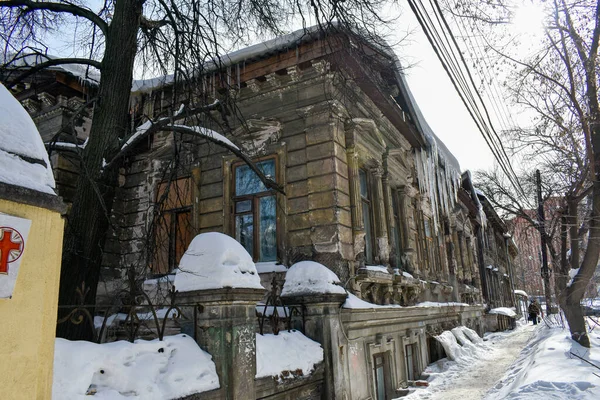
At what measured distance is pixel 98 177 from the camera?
201 inches

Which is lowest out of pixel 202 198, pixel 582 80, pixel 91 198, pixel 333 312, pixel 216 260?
pixel 333 312

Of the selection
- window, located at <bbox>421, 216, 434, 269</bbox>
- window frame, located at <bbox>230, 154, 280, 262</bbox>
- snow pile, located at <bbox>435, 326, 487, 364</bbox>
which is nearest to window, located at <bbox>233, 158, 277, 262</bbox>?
window frame, located at <bbox>230, 154, 280, 262</bbox>

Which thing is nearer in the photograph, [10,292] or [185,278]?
[10,292]

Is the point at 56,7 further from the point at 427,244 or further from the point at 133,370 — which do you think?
the point at 427,244

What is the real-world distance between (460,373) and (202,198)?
7.97 metres

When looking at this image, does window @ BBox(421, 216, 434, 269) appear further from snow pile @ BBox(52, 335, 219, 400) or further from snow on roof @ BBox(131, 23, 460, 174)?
snow pile @ BBox(52, 335, 219, 400)

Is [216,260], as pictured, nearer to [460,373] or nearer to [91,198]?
[91,198]

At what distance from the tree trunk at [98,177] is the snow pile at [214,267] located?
1.05m

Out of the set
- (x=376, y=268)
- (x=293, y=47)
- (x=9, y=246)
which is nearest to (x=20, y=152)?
(x=9, y=246)

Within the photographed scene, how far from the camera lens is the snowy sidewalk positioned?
857cm

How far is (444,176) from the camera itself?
15094 millimetres

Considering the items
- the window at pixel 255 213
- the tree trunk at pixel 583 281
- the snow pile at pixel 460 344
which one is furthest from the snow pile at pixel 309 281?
the snow pile at pixel 460 344

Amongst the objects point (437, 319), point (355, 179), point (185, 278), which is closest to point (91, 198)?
point (185, 278)

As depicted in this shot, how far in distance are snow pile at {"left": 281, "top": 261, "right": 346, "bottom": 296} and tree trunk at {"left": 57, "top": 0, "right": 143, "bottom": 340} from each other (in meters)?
2.73
